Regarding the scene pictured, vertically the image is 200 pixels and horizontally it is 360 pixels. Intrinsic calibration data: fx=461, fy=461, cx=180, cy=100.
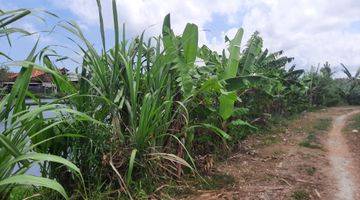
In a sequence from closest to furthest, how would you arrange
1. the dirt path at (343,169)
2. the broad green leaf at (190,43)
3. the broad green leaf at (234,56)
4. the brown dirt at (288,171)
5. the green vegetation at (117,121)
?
the green vegetation at (117,121), the brown dirt at (288,171), the dirt path at (343,169), the broad green leaf at (190,43), the broad green leaf at (234,56)

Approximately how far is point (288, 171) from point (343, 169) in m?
0.99

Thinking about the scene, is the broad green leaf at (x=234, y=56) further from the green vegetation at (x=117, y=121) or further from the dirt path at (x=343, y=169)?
the dirt path at (x=343, y=169)

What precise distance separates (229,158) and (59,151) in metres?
3.21

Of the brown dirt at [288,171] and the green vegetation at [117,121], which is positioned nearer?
the green vegetation at [117,121]

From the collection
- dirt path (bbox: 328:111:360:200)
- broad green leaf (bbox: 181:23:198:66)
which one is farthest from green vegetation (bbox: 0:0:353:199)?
dirt path (bbox: 328:111:360:200)

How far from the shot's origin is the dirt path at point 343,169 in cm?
524

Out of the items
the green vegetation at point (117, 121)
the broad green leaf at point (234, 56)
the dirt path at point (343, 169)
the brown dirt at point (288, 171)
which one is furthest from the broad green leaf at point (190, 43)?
the dirt path at point (343, 169)

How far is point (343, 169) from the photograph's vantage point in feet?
21.6

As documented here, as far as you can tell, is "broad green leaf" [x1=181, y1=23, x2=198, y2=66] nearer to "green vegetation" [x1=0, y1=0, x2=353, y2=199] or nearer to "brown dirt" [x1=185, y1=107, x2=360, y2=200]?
"green vegetation" [x1=0, y1=0, x2=353, y2=199]

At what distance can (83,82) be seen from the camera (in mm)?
4266

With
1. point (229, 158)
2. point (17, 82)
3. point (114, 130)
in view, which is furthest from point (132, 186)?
point (229, 158)

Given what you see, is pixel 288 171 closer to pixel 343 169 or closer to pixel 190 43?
pixel 343 169

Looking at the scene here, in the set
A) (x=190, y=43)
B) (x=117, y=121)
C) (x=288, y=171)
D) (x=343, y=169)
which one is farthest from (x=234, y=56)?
(x=117, y=121)

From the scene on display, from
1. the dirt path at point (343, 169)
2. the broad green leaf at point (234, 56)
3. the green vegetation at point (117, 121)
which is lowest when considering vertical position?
the dirt path at point (343, 169)
